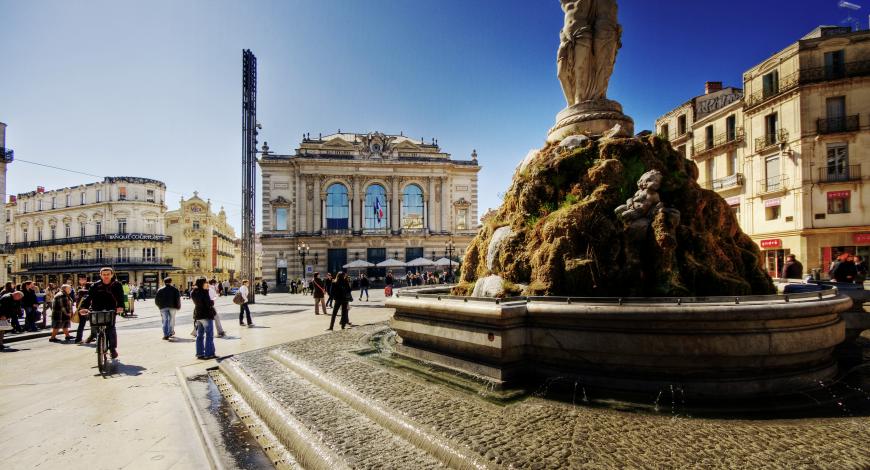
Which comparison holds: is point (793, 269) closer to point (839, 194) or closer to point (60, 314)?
point (839, 194)

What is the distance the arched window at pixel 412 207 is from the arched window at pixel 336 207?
6226 millimetres

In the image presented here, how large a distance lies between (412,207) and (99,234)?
41.9 m

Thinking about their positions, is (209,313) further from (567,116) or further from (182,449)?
(567,116)

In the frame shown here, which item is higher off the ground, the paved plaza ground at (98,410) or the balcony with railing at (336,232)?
the balcony with railing at (336,232)

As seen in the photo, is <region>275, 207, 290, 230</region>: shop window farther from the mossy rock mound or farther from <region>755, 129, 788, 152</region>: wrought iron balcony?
<region>755, 129, 788, 152</region>: wrought iron balcony

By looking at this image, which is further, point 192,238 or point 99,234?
point 192,238

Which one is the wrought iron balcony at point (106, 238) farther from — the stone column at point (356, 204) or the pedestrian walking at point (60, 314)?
the pedestrian walking at point (60, 314)

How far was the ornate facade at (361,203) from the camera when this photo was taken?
4056cm

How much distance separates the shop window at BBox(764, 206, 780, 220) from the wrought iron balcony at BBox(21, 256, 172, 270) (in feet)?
203

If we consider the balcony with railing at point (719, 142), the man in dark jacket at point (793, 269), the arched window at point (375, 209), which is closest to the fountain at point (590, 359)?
the man in dark jacket at point (793, 269)

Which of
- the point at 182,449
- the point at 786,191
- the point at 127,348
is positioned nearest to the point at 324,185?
the point at 127,348

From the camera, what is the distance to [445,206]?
44031 mm

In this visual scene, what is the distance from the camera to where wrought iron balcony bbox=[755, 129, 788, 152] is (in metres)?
22.5

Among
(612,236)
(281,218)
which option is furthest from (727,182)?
(281,218)
